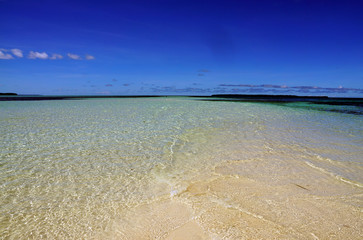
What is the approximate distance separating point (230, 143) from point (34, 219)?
4661 millimetres

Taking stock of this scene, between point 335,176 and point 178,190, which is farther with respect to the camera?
point 335,176

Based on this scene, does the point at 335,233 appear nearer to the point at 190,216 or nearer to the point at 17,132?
the point at 190,216

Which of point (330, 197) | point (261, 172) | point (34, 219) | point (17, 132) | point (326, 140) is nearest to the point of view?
point (34, 219)

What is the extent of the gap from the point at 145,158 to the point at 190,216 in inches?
91.9

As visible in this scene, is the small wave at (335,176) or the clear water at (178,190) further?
the small wave at (335,176)

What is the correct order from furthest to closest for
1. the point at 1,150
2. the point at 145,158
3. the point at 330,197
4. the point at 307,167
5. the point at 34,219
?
Answer: the point at 1,150
the point at 145,158
the point at 307,167
the point at 330,197
the point at 34,219

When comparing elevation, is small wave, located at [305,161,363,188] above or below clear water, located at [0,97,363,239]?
below

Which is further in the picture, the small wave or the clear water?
the small wave

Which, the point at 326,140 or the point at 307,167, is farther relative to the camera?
the point at 326,140

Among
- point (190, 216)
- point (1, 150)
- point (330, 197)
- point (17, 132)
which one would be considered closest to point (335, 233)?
point (330, 197)

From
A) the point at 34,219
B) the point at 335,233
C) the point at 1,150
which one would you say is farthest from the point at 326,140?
the point at 1,150

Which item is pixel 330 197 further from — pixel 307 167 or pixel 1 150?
pixel 1 150

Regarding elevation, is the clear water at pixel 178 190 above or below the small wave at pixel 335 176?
above

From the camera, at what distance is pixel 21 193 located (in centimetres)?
294
